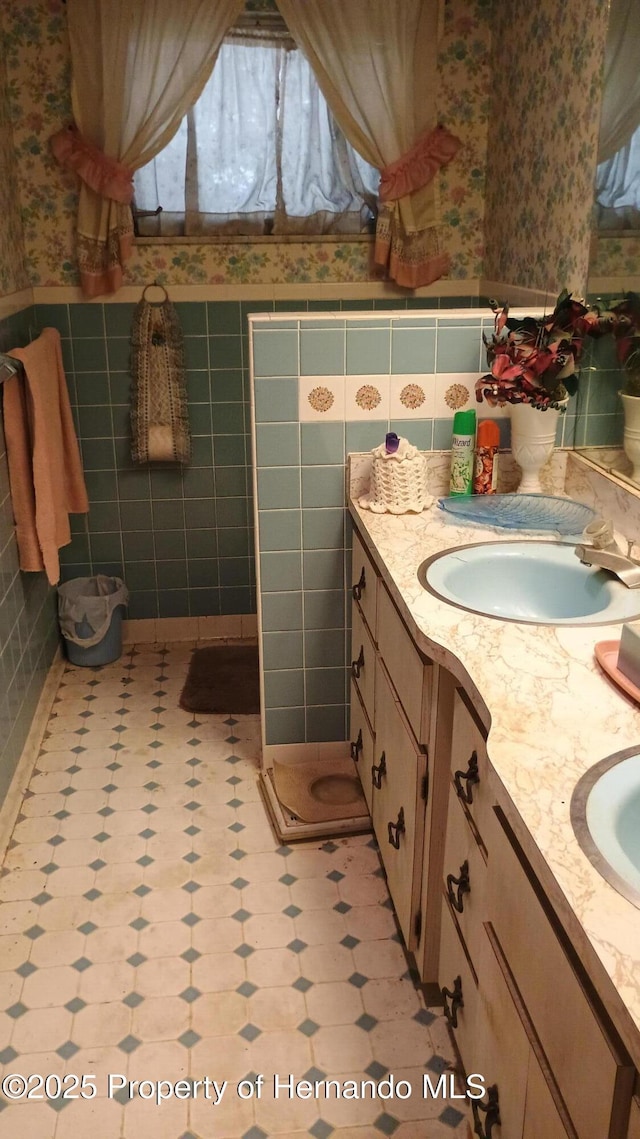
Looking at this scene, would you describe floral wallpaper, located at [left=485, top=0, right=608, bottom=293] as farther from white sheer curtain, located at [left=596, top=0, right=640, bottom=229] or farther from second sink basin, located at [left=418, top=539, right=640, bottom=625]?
second sink basin, located at [left=418, top=539, right=640, bottom=625]

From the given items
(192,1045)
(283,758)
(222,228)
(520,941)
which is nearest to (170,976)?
(192,1045)

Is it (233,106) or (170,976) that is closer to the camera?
(170,976)

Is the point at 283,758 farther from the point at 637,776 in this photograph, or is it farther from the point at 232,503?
Answer: the point at 637,776

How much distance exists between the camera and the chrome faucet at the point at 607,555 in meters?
1.69

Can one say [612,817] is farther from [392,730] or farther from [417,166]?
[417,166]

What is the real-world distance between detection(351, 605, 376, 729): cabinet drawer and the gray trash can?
117 centimetres

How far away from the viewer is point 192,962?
2033 millimetres

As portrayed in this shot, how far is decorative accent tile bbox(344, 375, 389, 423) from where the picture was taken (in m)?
2.30

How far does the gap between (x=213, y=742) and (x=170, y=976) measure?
957 millimetres

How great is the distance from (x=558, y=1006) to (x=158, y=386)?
267 cm

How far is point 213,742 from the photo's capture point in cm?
289

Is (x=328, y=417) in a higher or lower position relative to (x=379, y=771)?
higher

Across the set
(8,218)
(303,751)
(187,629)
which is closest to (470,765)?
(303,751)

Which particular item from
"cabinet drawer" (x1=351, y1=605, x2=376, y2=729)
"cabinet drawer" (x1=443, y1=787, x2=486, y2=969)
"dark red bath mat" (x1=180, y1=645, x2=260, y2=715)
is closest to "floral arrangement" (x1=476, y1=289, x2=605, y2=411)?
"cabinet drawer" (x1=351, y1=605, x2=376, y2=729)
